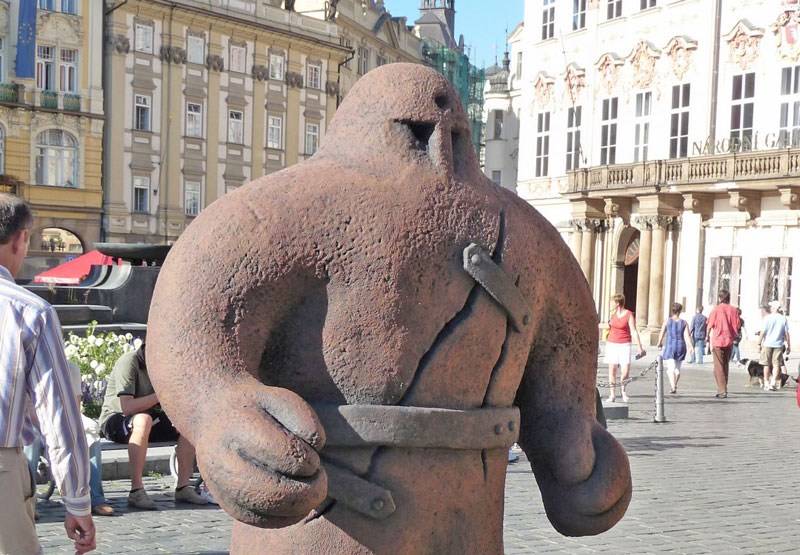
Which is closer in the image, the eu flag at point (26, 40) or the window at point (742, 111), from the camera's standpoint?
the window at point (742, 111)

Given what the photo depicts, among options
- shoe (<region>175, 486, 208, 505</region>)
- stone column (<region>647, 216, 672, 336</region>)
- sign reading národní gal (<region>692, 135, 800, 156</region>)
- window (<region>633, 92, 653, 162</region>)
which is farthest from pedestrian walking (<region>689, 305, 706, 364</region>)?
shoe (<region>175, 486, 208, 505</region>)

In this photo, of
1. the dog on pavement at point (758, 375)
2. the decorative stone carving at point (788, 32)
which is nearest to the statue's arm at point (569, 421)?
the dog on pavement at point (758, 375)

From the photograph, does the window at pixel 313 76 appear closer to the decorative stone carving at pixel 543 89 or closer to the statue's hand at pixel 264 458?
the decorative stone carving at pixel 543 89

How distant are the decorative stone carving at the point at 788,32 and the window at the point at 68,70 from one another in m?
21.6

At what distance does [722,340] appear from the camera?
15.4 meters

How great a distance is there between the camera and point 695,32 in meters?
26.2

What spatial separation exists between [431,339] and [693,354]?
71.2 feet

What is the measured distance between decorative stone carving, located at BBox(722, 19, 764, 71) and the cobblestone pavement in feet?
50.2

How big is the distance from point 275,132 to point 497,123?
47.4 feet

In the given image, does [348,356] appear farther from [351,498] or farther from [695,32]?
[695,32]

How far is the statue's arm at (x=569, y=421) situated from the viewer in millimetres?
2186

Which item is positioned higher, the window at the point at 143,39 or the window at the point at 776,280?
the window at the point at 143,39

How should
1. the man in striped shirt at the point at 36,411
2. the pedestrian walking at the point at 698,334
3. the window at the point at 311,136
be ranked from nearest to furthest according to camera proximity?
the man in striped shirt at the point at 36,411
the pedestrian walking at the point at 698,334
the window at the point at 311,136

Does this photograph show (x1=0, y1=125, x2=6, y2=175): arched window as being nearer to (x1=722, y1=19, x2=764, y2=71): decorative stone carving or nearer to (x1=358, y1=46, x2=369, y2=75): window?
(x1=358, y1=46, x2=369, y2=75): window
